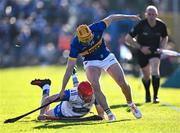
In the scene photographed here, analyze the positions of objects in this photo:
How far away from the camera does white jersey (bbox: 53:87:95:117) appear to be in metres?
15.0

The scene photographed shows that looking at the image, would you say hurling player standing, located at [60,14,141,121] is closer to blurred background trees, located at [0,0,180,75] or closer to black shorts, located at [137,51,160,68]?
black shorts, located at [137,51,160,68]

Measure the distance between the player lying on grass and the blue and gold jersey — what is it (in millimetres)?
611

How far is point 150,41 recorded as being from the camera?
20016 mm

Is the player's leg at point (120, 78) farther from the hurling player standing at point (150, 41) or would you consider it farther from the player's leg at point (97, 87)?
the hurling player standing at point (150, 41)

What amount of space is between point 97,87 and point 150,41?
494 centimetres

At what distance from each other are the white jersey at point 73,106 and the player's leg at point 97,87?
0.59 feet

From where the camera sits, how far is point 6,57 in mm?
40906

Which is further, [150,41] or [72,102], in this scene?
[150,41]

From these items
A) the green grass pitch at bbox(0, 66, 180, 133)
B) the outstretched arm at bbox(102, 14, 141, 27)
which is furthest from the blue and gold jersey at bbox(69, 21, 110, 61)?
the green grass pitch at bbox(0, 66, 180, 133)

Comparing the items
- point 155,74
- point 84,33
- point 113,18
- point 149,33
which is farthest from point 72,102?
point 149,33

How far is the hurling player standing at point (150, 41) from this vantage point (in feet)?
64.5

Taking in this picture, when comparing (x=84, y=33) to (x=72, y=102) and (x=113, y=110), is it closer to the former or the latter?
(x=72, y=102)

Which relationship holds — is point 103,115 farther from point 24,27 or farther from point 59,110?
point 24,27

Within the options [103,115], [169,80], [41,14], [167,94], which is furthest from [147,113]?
[41,14]
